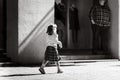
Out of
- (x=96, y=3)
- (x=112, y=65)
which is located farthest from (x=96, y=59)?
(x=96, y=3)

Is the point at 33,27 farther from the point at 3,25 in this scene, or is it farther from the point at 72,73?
the point at 72,73

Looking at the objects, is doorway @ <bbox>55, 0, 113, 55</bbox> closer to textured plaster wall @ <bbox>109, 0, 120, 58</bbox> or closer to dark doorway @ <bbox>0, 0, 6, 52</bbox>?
textured plaster wall @ <bbox>109, 0, 120, 58</bbox>

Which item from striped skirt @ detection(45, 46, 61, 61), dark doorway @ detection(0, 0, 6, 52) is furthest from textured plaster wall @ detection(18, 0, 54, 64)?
striped skirt @ detection(45, 46, 61, 61)

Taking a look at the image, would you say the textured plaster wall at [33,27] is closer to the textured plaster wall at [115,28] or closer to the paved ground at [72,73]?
the paved ground at [72,73]

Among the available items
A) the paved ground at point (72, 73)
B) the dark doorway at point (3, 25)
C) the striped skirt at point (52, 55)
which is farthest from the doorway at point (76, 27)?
the striped skirt at point (52, 55)

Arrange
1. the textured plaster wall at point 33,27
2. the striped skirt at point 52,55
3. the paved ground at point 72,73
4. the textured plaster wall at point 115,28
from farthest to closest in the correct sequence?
the textured plaster wall at point 115,28
the textured plaster wall at point 33,27
the striped skirt at point 52,55
the paved ground at point 72,73

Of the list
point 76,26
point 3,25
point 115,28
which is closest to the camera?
point 3,25

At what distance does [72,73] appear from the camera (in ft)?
39.6

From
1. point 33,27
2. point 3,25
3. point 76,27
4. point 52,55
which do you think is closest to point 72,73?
point 52,55

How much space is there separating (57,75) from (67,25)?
24.5ft

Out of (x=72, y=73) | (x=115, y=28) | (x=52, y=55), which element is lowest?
(x=72, y=73)

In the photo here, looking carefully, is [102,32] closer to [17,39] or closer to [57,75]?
[17,39]

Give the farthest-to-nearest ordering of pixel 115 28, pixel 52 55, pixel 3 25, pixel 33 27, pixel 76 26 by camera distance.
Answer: pixel 76 26
pixel 115 28
pixel 3 25
pixel 33 27
pixel 52 55

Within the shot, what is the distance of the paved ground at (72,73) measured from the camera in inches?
436
